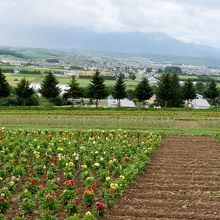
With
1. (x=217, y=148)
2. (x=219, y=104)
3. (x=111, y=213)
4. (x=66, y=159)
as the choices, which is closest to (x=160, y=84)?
(x=219, y=104)

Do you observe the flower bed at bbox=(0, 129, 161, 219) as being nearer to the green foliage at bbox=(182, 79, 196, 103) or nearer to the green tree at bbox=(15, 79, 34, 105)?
the green tree at bbox=(15, 79, 34, 105)

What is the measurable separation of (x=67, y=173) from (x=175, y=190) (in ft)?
12.8

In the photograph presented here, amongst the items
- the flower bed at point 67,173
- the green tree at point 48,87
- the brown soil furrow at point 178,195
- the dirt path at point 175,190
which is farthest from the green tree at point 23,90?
the brown soil furrow at point 178,195

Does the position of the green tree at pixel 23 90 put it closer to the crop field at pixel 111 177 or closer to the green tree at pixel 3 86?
the green tree at pixel 3 86

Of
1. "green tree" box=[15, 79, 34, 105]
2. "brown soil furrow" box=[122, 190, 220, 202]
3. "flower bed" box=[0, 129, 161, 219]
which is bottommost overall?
"brown soil furrow" box=[122, 190, 220, 202]

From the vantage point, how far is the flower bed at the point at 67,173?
12.5 metres

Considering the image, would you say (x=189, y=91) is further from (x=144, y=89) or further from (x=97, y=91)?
(x=97, y=91)

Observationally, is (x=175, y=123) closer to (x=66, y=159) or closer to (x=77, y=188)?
(x=66, y=159)

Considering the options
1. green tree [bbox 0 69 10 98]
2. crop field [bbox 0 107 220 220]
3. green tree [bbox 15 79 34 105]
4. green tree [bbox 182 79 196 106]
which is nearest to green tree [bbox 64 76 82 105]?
green tree [bbox 15 79 34 105]

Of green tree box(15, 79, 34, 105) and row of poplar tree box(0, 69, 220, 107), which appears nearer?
green tree box(15, 79, 34, 105)

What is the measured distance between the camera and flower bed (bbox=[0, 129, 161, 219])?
1248cm

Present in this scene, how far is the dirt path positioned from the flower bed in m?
0.49

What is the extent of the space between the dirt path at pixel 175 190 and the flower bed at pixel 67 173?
0.49m

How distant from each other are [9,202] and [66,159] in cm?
535
